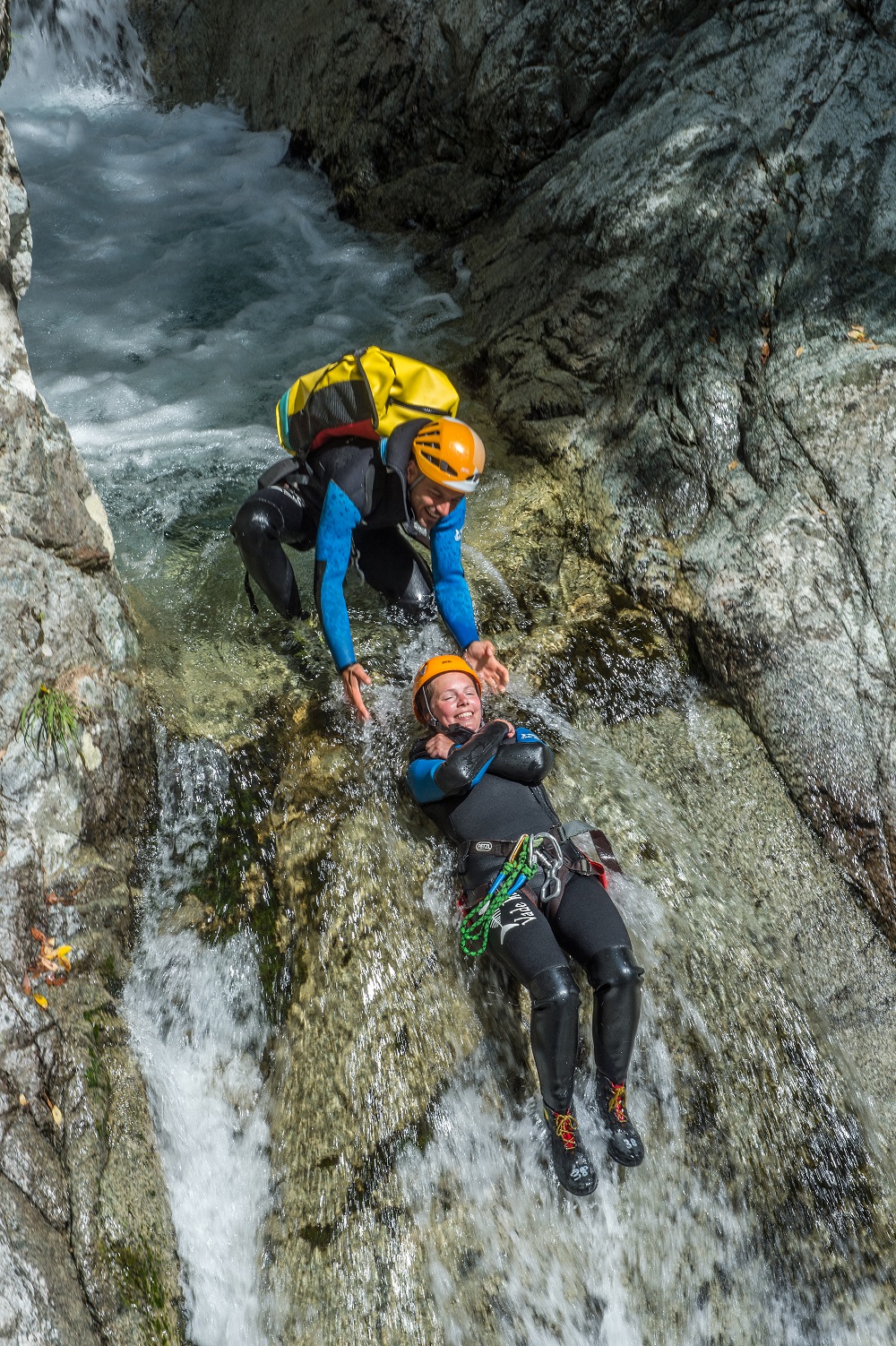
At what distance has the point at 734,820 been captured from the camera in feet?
14.6

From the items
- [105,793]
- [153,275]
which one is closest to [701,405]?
[105,793]

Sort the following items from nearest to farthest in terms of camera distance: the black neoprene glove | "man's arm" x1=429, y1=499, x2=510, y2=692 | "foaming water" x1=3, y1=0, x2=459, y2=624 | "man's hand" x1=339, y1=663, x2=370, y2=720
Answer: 1. the black neoprene glove
2. "man's hand" x1=339, y1=663, x2=370, y2=720
3. "man's arm" x1=429, y1=499, x2=510, y2=692
4. "foaming water" x1=3, y1=0, x2=459, y2=624

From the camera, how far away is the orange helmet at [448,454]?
417 cm

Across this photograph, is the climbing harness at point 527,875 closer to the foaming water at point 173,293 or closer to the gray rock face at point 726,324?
the gray rock face at point 726,324

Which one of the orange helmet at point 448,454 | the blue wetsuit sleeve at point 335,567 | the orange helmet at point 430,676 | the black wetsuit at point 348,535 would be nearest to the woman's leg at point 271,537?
the black wetsuit at point 348,535

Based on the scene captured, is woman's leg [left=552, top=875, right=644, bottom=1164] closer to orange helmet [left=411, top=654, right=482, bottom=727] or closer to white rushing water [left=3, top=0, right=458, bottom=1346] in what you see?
orange helmet [left=411, top=654, right=482, bottom=727]

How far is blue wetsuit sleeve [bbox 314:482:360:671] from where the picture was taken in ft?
13.7

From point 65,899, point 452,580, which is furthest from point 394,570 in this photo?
point 65,899

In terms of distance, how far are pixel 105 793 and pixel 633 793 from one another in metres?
2.50

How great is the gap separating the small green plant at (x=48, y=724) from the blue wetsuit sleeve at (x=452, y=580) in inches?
75.2

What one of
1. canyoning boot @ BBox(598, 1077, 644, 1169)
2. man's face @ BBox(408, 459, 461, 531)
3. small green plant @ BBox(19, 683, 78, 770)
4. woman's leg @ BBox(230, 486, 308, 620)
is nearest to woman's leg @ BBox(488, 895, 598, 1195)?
canyoning boot @ BBox(598, 1077, 644, 1169)

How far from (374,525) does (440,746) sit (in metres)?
1.49

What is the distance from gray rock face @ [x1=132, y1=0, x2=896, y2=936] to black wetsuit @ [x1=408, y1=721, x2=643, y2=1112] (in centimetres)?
157

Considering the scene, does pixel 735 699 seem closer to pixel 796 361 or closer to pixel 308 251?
pixel 796 361
